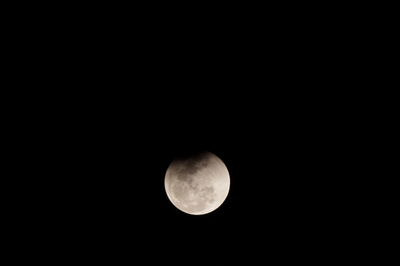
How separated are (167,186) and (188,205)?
586 millimetres

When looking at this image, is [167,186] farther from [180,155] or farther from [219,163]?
[219,163]

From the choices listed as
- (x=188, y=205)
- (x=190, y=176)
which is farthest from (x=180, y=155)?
(x=188, y=205)

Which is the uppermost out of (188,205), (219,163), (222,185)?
(219,163)

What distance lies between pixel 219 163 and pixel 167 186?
1.09 metres

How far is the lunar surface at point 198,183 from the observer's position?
18.5 ft

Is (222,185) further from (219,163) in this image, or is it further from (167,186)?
(167,186)

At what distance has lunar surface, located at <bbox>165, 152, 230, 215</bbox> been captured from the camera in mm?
5625

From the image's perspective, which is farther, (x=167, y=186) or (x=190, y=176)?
(x=167, y=186)

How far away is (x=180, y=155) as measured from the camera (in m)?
5.96

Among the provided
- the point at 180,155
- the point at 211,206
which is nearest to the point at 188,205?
the point at 211,206

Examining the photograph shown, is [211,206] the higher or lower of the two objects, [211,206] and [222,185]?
the lower

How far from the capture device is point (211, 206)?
19.0 ft

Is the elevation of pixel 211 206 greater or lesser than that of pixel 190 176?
lesser

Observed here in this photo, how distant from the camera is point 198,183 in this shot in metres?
5.60
